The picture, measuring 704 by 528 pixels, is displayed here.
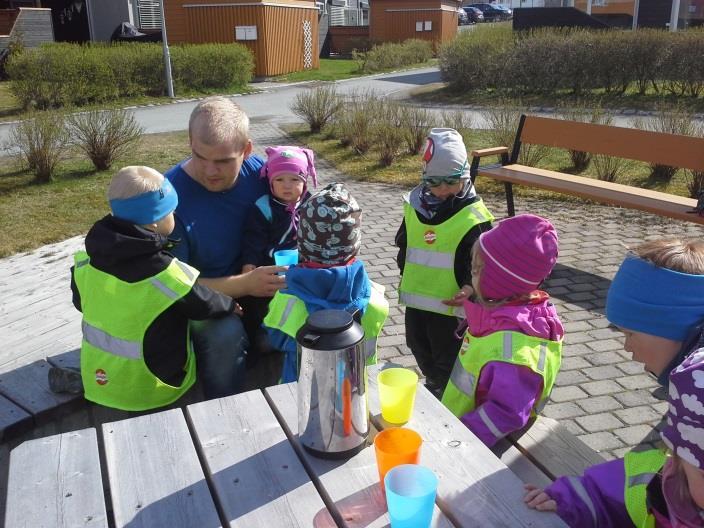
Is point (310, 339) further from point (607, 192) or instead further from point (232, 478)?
point (607, 192)

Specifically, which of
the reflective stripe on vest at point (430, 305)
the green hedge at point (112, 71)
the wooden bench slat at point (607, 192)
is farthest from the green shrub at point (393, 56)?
the reflective stripe on vest at point (430, 305)

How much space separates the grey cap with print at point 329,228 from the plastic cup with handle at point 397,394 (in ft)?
2.32

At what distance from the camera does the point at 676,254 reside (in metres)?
1.77

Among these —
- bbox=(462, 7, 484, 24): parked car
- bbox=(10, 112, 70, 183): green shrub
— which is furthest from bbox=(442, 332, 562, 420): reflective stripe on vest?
bbox=(462, 7, 484, 24): parked car

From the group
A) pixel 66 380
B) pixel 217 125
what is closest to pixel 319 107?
pixel 217 125

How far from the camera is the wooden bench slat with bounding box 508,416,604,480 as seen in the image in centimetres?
219

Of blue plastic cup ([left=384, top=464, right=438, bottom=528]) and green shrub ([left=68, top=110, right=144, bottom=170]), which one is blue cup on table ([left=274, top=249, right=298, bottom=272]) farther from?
green shrub ([left=68, top=110, right=144, bottom=170])

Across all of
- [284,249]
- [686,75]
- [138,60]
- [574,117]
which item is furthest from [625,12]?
[284,249]

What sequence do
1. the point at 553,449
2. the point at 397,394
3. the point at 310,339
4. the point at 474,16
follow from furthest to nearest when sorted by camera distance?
the point at 474,16
the point at 553,449
the point at 397,394
the point at 310,339

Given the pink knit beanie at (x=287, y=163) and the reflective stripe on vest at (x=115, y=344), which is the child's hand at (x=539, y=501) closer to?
the reflective stripe on vest at (x=115, y=344)

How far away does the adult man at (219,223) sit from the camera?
10.1 feet

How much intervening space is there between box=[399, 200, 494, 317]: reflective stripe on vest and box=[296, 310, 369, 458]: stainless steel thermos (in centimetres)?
157

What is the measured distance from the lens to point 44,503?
69.8 inches

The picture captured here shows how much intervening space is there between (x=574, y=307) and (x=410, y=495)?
12.3ft
